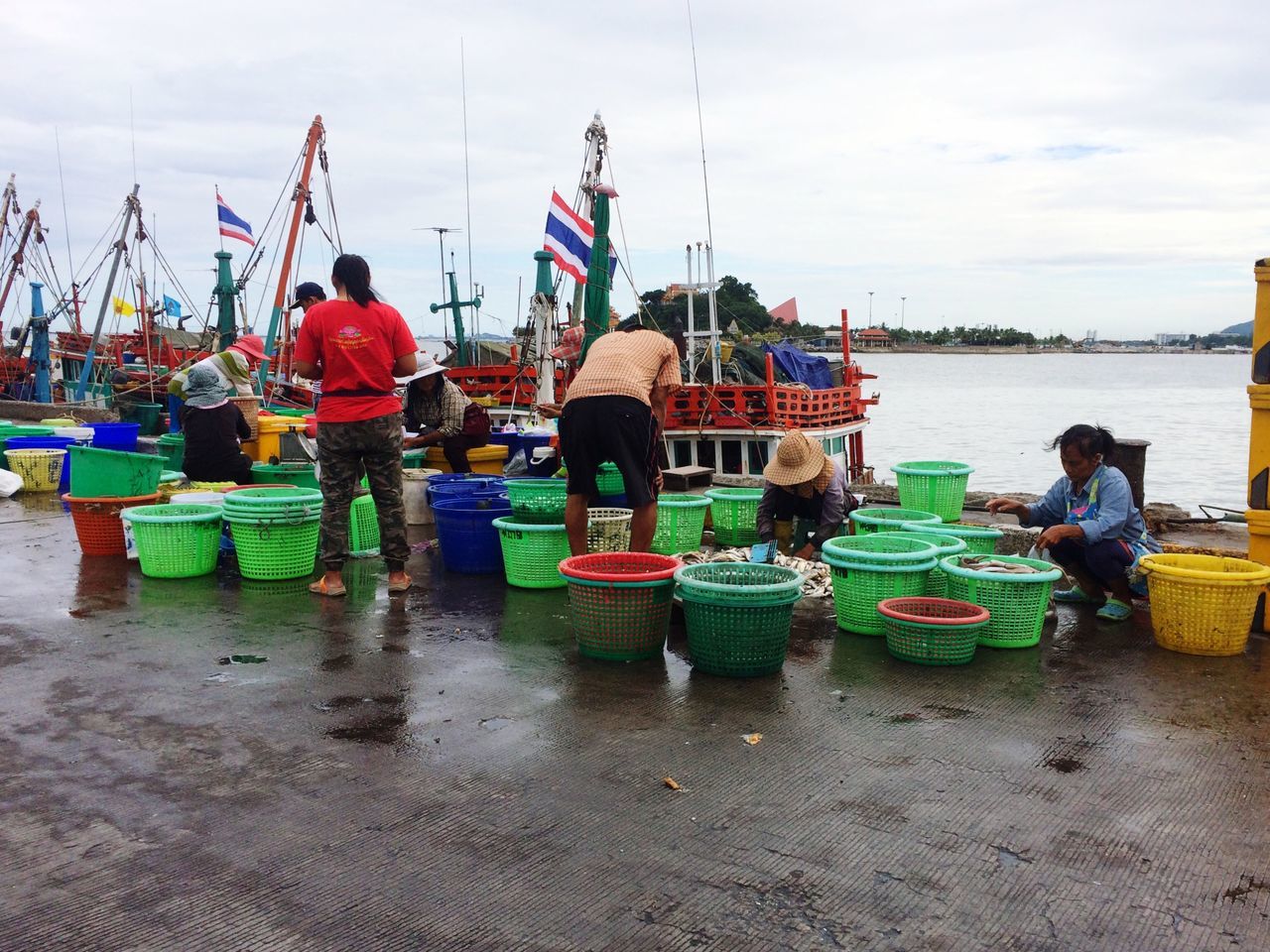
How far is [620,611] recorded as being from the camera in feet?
14.4

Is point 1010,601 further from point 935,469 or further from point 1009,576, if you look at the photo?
point 935,469

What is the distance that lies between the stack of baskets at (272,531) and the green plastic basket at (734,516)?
2.87m

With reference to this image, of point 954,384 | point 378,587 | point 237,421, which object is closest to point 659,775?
point 378,587

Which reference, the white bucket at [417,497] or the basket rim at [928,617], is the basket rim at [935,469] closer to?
the basket rim at [928,617]

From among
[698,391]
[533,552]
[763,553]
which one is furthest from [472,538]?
[698,391]

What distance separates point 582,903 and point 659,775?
80 centimetres

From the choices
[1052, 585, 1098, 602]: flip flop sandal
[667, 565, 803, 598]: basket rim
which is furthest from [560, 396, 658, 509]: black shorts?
[1052, 585, 1098, 602]: flip flop sandal

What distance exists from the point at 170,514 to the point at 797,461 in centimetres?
389

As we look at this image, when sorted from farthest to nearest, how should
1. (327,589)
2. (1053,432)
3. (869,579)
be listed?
(1053,432) → (327,589) → (869,579)

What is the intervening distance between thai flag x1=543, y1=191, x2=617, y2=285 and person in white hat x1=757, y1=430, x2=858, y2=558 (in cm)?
764

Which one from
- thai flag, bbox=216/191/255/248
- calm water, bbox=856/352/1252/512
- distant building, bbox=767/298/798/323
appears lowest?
calm water, bbox=856/352/1252/512

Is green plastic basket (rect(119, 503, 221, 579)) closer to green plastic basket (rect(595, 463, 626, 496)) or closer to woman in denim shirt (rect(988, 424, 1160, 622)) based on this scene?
green plastic basket (rect(595, 463, 626, 496))

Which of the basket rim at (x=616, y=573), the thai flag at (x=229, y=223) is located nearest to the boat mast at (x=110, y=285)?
the thai flag at (x=229, y=223)

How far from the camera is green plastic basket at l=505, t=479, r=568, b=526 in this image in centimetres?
618
